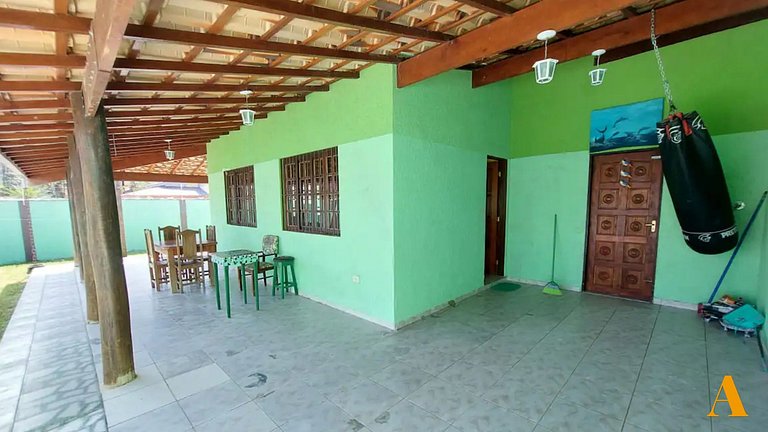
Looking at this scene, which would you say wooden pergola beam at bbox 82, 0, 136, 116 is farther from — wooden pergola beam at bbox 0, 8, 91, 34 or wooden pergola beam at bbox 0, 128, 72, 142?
wooden pergola beam at bbox 0, 128, 72, 142

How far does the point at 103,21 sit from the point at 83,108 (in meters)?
1.56

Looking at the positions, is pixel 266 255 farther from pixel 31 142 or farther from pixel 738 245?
pixel 738 245

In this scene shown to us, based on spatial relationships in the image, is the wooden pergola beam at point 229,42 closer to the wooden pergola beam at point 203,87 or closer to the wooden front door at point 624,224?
the wooden pergola beam at point 203,87

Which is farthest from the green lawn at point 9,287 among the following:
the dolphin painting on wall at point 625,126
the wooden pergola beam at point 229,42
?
the dolphin painting on wall at point 625,126

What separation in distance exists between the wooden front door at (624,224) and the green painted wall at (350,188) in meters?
3.38

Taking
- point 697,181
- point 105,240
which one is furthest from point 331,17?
point 697,181

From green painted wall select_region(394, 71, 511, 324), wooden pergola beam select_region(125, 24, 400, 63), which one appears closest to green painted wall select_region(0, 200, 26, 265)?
wooden pergola beam select_region(125, 24, 400, 63)

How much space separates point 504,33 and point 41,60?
3.34 m

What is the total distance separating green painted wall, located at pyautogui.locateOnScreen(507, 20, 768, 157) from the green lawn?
7.88 m

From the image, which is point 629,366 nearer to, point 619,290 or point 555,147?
point 619,290

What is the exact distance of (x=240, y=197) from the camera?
654cm

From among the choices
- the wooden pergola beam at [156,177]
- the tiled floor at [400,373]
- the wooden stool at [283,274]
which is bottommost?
the tiled floor at [400,373]

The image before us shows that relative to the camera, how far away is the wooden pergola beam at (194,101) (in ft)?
11.1

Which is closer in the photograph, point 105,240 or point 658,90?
point 105,240
